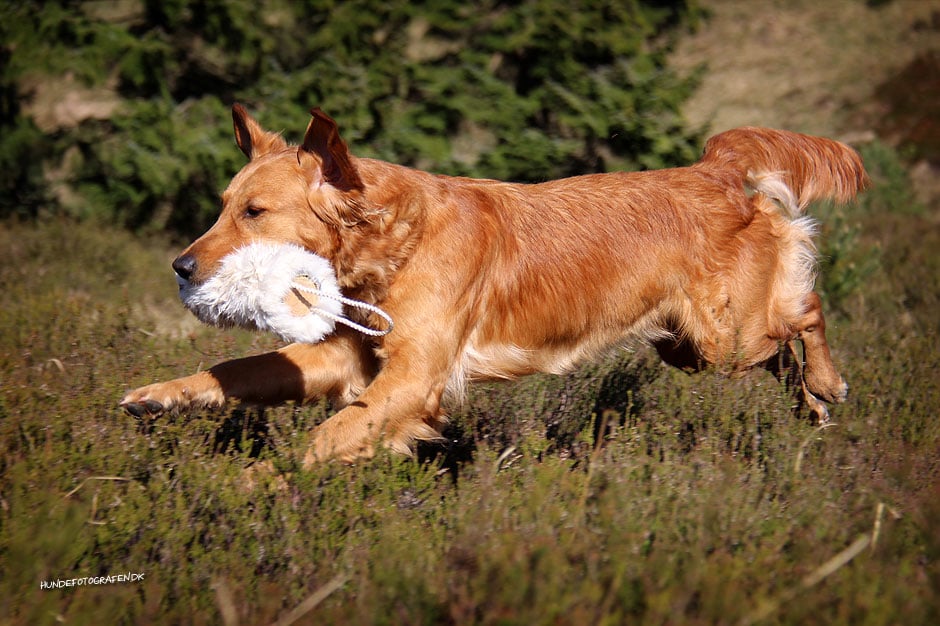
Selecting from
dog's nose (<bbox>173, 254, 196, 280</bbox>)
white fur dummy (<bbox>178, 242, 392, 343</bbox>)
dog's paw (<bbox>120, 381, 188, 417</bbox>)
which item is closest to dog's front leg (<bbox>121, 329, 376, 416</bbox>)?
dog's paw (<bbox>120, 381, 188, 417</bbox>)

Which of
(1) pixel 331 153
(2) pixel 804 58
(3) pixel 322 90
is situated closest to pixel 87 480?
(1) pixel 331 153

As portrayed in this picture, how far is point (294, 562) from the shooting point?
3.25 meters

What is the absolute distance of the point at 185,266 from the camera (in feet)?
13.0

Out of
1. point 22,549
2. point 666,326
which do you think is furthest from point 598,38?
point 22,549

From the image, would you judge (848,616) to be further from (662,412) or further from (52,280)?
(52,280)

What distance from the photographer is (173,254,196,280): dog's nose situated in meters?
3.96

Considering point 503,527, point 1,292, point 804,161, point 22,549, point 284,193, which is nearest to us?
point 22,549

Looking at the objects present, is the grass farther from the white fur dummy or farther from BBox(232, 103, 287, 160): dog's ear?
BBox(232, 103, 287, 160): dog's ear

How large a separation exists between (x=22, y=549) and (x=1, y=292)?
467 centimetres

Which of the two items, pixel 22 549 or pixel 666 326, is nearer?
pixel 22 549

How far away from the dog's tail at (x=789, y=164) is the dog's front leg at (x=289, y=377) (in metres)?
2.41

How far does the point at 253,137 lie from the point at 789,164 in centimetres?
312

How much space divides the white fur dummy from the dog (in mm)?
122

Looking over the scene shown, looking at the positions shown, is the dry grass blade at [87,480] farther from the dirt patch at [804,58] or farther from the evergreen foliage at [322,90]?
the dirt patch at [804,58]
